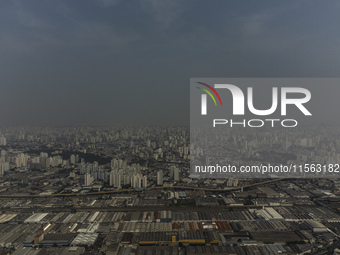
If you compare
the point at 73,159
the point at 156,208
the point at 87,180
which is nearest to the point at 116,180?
the point at 87,180

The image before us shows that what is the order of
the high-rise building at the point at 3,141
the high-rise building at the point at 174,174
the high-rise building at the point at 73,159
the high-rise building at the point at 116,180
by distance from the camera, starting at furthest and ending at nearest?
the high-rise building at the point at 3,141
the high-rise building at the point at 73,159
the high-rise building at the point at 174,174
the high-rise building at the point at 116,180

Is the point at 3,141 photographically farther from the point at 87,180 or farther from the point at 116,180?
the point at 116,180

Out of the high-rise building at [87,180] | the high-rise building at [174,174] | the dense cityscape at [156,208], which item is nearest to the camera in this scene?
the dense cityscape at [156,208]

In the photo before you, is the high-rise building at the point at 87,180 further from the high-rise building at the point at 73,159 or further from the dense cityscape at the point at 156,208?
the high-rise building at the point at 73,159

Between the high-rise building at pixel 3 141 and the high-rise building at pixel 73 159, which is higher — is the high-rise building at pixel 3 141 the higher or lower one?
the higher one

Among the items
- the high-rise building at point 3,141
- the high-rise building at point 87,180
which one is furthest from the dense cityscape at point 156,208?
the high-rise building at point 3,141

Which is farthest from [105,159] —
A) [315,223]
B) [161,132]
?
[315,223]

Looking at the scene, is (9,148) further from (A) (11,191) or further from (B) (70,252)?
(B) (70,252)

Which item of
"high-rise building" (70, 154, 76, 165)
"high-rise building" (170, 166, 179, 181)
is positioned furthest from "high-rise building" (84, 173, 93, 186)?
"high-rise building" (70, 154, 76, 165)
